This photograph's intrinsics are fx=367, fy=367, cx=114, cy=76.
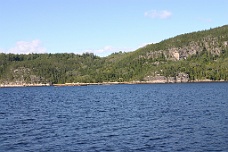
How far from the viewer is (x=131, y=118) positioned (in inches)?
2830

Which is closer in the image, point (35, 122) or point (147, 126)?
point (147, 126)

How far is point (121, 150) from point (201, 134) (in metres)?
14.3

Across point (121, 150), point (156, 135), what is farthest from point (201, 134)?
point (121, 150)

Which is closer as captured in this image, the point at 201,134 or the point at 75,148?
the point at 75,148

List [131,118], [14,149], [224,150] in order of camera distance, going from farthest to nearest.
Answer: [131,118], [14,149], [224,150]

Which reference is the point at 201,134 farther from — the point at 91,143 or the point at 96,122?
the point at 96,122

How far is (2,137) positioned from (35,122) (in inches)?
650

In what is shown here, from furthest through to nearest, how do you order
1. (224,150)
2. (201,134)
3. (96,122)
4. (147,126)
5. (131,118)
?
(131,118) → (96,122) → (147,126) → (201,134) → (224,150)

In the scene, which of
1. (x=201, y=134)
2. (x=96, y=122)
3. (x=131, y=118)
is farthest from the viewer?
(x=131, y=118)

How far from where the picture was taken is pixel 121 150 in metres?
43.2

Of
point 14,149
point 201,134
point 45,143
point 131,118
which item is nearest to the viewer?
point 14,149

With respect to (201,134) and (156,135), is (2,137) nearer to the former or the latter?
(156,135)

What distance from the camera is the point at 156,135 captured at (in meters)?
52.4

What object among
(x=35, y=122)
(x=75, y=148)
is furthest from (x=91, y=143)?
(x=35, y=122)
